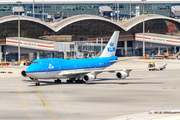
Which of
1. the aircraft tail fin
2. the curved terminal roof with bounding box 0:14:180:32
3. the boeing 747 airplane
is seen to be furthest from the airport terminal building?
the boeing 747 airplane

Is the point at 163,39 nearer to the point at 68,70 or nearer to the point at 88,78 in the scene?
the point at 68,70

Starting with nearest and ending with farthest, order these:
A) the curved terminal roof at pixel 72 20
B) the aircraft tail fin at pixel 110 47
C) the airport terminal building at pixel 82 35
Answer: the aircraft tail fin at pixel 110 47
the airport terminal building at pixel 82 35
the curved terminal roof at pixel 72 20

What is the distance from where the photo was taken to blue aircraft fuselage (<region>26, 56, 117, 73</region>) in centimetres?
5721

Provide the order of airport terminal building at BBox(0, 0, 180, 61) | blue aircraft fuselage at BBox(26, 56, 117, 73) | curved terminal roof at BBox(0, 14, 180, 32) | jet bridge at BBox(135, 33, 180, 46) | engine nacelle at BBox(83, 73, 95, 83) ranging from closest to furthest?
blue aircraft fuselage at BBox(26, 56, 117, 73), engine nacelle at BBox(83, 73, 95, 83), airport terminal building at BBox(0, 0, 180, 61), curved terminal roof at BBox(0, 14, 180, 32), jet bridge at BBox(135, 33, 180, 46)

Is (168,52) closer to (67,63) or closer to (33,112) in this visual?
(67,63)

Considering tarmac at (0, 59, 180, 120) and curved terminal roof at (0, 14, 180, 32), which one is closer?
tarmac at (0, 59, 180, 120)

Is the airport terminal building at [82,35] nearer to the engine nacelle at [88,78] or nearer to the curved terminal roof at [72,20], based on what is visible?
the curved terminal roof at [72,20]

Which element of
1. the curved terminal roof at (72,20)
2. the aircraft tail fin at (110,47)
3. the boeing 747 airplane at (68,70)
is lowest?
the boeing 747 airplane at (68,70)

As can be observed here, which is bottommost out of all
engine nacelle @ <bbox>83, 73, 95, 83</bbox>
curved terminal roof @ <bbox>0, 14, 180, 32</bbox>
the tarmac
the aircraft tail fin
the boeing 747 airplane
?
the tarmac

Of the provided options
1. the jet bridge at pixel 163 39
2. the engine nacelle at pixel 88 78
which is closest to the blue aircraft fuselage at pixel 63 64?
the engine nacelle at pixel 88 78

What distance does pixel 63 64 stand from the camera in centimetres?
6022

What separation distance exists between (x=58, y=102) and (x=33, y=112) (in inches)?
257

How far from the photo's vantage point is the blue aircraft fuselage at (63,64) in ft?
188

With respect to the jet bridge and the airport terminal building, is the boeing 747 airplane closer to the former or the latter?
the airport terminal building
